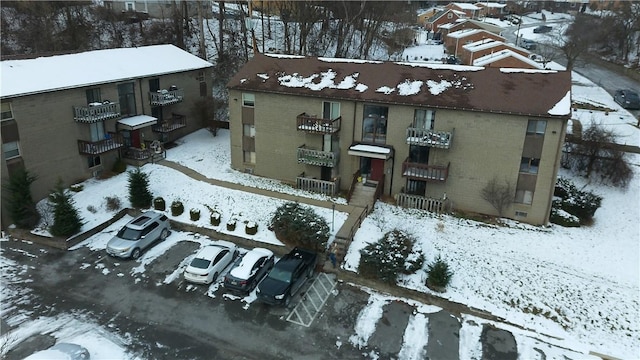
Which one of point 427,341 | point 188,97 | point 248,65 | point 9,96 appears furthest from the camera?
point 188,97

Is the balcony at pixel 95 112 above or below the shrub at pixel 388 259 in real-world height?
above

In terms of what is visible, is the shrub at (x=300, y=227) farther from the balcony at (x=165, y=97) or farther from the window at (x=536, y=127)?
the balcony at (x=165, y=97)

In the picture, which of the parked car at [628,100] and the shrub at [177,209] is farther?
the parked car at [628,100]

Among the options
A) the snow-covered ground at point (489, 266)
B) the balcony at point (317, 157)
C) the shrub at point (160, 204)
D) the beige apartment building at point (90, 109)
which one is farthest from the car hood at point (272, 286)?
the beige apartment building at point (90, 109)

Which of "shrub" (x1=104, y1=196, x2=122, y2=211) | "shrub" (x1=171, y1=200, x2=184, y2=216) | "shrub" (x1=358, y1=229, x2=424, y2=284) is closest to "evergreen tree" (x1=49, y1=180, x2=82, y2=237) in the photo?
"shrub" (x1=104, y1=196, x2=122, y2=211)

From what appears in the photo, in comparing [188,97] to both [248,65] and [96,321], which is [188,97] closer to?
[248,65]

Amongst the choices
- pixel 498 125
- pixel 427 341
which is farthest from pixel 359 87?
pixel 427 341
